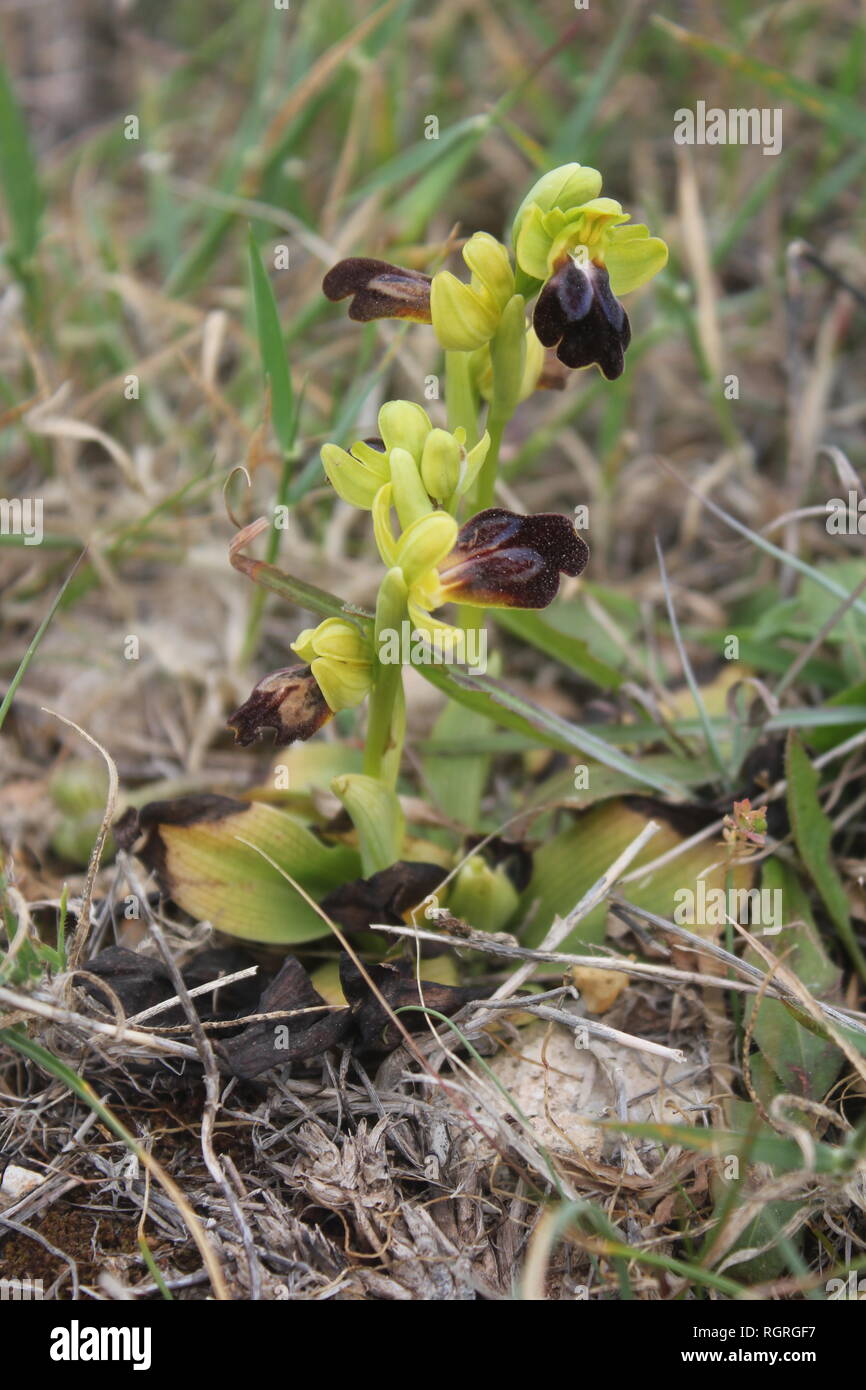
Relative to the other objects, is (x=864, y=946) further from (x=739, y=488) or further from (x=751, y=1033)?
(x=739, y=488)

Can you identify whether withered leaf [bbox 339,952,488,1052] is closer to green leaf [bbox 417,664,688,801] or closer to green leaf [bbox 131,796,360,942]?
green leaf [bbox 131,796,360,942]

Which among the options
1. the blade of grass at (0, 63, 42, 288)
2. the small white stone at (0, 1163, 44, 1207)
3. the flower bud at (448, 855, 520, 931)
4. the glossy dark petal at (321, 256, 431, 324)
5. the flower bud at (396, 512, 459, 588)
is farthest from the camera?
the blade of grass at (0, 63, 42, 288)

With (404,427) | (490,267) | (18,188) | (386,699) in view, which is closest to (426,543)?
(404,427)

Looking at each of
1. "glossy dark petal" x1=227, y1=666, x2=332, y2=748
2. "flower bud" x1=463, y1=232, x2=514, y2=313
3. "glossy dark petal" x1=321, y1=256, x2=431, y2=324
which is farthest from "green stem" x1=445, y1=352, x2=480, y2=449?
"glossy dark petal" x1=227, y1=666, x2=332, y2=748

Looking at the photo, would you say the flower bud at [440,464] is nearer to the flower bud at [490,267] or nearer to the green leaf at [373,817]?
the flower bud at [490,267]

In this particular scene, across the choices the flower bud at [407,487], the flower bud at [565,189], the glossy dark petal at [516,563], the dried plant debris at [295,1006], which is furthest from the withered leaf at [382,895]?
the flower bud at [565,189]

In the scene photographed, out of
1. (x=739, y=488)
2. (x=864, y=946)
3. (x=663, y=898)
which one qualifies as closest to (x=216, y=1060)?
Answer: (x=663, y=898)
